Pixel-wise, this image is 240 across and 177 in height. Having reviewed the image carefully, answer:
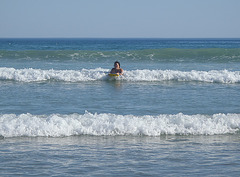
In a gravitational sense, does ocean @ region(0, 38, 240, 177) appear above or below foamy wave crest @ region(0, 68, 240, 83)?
below

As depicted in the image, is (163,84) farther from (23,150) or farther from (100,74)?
(23,150)

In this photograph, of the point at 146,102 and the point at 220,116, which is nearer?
the point at 220,116

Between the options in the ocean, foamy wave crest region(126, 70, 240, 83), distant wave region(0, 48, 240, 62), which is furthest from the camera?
distant wave region(0, 48, 240, 62)

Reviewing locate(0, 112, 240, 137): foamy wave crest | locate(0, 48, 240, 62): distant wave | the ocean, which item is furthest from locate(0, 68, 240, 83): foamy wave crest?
locate(0, 48, 240, 62): distant wave

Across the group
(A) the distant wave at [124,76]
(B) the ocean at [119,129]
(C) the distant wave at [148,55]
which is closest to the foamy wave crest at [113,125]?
(B) the ocean at [119,129]

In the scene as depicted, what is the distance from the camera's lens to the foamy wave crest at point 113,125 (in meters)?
8.26

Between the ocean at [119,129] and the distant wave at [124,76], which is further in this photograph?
the distant wave at [124,76]

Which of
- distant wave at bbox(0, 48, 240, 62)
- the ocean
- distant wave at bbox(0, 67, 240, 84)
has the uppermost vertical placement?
distant wave at bbox(0, 48, 240, 62)

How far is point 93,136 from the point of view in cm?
818

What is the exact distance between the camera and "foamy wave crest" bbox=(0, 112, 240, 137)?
325 inches

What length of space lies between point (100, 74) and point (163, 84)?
11.1 feet

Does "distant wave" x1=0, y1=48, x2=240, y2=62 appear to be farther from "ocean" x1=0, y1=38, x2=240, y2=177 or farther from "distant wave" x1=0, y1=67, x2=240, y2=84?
"ocean" x1=0, y1=38, x2=240, y2=177

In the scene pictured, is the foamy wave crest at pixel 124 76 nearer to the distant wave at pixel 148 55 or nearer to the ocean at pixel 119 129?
the ocean at pixel 119 129

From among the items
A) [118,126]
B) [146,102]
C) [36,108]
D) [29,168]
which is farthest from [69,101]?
[29,168]
